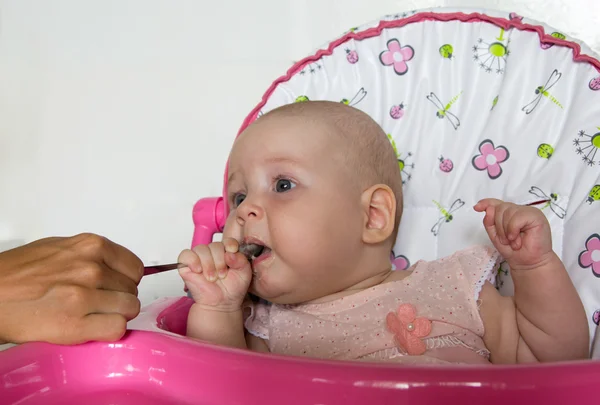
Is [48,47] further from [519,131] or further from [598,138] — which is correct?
[598,138]

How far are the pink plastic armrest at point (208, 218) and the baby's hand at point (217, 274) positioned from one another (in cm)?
22

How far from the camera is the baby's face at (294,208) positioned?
0.73m

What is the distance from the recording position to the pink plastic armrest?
92 centimetres

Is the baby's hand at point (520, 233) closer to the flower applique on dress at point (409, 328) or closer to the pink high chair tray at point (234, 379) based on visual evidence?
the flower applique on dress at point (409, 328)

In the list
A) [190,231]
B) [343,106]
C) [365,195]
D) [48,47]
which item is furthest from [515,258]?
[48,47]

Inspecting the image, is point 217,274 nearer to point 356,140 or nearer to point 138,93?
point 356,140

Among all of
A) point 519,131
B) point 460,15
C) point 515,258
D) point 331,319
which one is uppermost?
point 460,15

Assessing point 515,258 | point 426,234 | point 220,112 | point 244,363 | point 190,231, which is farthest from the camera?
point 220,112

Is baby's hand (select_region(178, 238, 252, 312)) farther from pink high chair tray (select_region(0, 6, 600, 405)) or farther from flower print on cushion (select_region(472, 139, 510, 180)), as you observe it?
flower print on cushion (select_region(472, 139, 510, 180))

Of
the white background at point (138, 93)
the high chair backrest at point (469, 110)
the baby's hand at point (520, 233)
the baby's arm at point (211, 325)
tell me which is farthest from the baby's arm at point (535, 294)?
the white background at point (138, 93)

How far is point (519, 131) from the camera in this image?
90cm

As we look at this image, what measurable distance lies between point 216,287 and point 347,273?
18 centimetres

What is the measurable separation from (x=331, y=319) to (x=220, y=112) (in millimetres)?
1010

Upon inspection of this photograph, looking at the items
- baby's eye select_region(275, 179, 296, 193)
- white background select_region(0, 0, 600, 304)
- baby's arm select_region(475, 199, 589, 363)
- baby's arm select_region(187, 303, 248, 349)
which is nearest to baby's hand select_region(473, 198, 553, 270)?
baby's arm select_region(475, 199, 589, 363)
